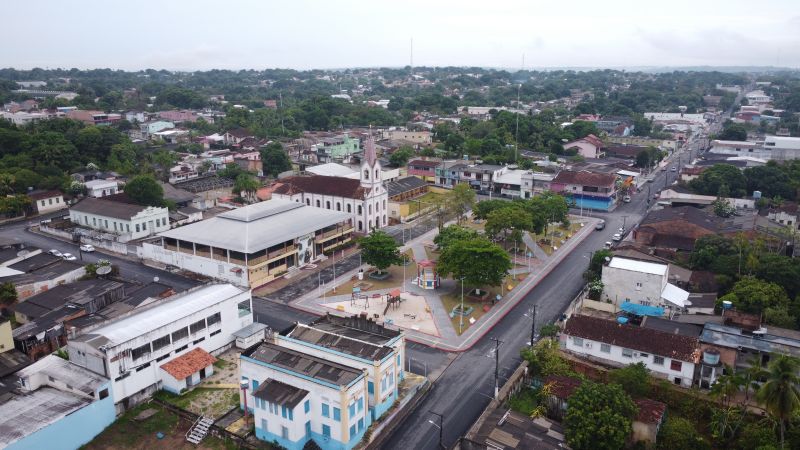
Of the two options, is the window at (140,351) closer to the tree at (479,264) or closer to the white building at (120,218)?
the tree at (479,264)

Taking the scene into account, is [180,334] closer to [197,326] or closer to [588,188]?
[197,326]

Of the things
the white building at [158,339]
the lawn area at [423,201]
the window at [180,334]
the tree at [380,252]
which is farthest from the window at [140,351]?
the lawn area at [423,201]

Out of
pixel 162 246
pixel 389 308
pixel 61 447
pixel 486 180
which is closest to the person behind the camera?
pixel 61 447

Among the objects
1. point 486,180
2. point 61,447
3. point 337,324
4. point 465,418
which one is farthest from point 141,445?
point 486,180

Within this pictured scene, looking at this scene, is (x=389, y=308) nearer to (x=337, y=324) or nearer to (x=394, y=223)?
(x=337, y=324)

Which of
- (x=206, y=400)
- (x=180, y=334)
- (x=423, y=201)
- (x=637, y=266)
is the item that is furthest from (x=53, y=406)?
(x=423, y=201)

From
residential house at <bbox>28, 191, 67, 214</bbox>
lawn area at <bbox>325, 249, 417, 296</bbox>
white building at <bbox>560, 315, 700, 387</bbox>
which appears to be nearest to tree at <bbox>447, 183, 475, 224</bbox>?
lawn area at <bbox>325, 249, 417, 296</bbox>

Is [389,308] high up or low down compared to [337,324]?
down

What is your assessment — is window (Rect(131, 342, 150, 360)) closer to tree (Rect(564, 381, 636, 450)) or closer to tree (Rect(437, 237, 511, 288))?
tree (Rect(437, 237, 511, 288))
